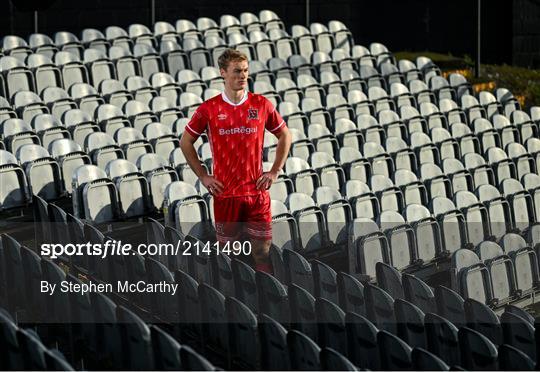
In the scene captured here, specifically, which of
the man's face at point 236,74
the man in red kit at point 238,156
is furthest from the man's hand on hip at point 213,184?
the man's face at point 236,74

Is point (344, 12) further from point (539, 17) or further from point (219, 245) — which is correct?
point (219, 245)

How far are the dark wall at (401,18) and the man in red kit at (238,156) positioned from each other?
6.67 m

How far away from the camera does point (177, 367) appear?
13.8 ft

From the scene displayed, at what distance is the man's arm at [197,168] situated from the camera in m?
5.54

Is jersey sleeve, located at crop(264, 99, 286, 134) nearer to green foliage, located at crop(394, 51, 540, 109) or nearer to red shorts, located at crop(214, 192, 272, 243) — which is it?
red shorts, located at crop(214, 192, 272, 243)

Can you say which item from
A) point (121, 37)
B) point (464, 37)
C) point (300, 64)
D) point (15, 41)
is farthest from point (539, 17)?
point (15, 41)

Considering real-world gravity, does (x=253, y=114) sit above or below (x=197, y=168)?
above

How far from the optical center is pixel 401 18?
45.2 feet

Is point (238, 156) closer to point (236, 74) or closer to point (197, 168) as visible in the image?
point (197, 168)

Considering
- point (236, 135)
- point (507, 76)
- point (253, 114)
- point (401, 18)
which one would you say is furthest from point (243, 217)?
point (401, 18)

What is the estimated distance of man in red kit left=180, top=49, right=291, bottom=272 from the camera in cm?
557

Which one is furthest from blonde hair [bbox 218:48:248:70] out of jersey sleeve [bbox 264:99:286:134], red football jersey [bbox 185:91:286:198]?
jersey sleeve [bbox 264:99:286:134]

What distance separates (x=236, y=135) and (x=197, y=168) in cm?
27

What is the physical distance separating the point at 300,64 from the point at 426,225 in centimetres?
369
